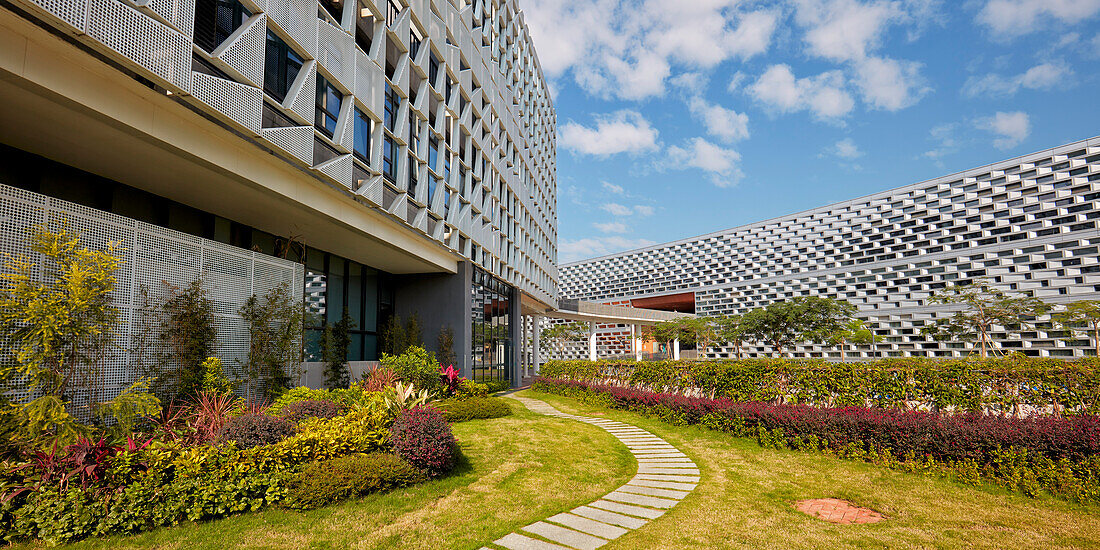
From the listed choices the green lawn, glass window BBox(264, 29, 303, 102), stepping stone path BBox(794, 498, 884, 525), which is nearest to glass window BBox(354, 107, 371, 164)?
glass window BBox(264, 29, 303, 102)

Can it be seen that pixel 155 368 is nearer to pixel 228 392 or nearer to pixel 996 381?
pixel 228 392

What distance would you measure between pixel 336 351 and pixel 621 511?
1169 centimetres

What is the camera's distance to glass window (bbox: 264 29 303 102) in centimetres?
989

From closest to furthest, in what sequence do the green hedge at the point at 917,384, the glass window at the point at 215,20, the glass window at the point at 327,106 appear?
the green hedge at the point at 917,384 → the glass window at the point at 215,20 → the glass window at the point at 327,106

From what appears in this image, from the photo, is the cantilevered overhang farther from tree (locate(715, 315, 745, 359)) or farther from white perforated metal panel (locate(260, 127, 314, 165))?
white perforated metal panel (locate(260, 127, 314, 165))

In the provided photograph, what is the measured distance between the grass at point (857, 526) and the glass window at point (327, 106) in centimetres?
1008

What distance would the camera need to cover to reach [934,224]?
4897 centimetres

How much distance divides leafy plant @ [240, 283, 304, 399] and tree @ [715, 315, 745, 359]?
3924cm

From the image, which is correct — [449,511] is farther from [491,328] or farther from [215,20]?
[491,328]

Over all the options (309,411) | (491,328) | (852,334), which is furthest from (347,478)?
(852,334)

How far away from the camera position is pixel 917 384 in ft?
31.2

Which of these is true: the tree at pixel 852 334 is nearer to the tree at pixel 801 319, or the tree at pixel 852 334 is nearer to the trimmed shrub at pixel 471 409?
the tree at pixel 801 319

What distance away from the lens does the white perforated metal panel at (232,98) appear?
7.60 metres

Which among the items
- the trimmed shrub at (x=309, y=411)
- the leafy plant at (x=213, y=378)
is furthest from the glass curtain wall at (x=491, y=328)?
the trimmed shrub at (x=309, y=411)
